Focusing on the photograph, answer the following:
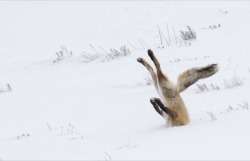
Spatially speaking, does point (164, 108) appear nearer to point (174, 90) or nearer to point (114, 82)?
point (174, 90)

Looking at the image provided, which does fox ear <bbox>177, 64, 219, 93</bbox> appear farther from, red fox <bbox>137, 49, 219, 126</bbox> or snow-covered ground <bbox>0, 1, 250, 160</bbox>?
snow-covered ground <bbox>0, 1, 250, 160</bbox>

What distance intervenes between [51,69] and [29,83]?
958 mm

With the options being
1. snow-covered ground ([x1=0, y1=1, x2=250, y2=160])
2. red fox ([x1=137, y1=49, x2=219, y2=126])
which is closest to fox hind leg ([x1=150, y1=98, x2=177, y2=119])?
red fox ([x1=137, y1=49, x2=219, y2=126])

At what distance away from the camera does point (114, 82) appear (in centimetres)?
898

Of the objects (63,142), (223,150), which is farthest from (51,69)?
(223,150)

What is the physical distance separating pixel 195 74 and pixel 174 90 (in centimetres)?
28

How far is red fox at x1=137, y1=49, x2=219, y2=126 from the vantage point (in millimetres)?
5488

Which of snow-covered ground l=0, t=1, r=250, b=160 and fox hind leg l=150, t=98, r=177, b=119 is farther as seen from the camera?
fox hind leg l=150, t=98, r=177, b=119

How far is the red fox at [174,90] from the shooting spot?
549 centimetres

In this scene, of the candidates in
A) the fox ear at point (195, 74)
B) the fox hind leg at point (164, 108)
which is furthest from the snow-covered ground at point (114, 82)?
the fox ear at point (195, 74)

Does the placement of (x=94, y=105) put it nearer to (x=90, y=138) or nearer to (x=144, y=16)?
(x=90, y=138)

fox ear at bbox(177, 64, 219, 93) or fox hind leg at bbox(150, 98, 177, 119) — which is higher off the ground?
fox ear at bbox(177, 64, 219, 93)

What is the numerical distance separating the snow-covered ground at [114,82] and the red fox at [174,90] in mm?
144

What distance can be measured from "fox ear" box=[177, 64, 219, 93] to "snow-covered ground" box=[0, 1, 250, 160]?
0.43 metres
